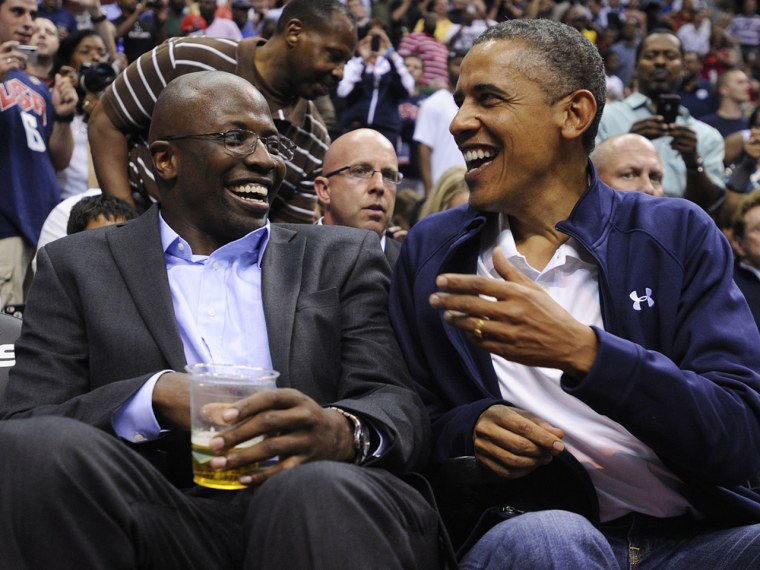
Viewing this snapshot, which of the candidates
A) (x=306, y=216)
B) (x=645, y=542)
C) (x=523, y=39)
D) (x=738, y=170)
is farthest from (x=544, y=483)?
(x=738, y=170)

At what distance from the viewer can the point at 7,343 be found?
120 inches

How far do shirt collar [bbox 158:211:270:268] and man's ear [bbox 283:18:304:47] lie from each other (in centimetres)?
173

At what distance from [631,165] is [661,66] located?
176 centimetres

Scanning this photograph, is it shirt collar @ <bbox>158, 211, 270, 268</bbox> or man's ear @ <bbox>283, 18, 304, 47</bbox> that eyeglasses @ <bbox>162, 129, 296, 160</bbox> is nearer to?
shirt collar @ <bbox>158, 211, 270, 268</bbox>

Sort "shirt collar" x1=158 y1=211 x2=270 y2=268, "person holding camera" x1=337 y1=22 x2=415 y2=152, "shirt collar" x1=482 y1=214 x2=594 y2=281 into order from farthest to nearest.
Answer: "person holding camera" x1=337 y1=22 x2=415 y2=152 → "shirt collar" x1=158 y1=211 x2=270 y2=268 → "shirt collar" x1=482 y1=214 x2=594 y2=281

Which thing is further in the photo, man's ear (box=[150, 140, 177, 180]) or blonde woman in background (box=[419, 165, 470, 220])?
blonde woman in background (box=[419, 165, 470, 220])

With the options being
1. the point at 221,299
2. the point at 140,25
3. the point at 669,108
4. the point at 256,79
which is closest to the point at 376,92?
the point at 140,25

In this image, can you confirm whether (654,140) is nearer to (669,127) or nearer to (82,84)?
(669,127)

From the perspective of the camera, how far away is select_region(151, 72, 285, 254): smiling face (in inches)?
116

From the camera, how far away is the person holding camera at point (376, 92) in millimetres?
9445

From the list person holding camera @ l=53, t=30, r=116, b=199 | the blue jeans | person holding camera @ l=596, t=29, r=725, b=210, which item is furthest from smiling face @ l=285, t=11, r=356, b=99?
the blue jeans

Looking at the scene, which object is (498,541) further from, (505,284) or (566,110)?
(566,110)

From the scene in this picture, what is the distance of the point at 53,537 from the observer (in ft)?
6.73

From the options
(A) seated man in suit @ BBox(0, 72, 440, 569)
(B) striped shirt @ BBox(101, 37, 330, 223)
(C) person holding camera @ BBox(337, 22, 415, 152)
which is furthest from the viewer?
(C) person holding camera @ BBox(337, 22, 415, 152)
